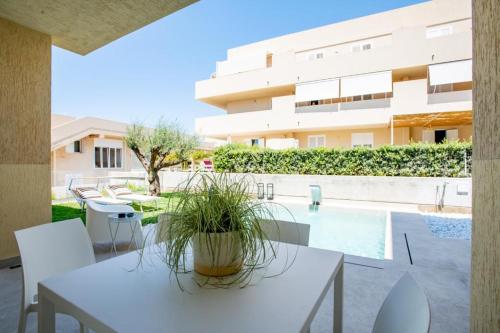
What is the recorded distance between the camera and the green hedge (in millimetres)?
9477

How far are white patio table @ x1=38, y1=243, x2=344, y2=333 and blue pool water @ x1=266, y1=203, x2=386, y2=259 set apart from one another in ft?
13.2

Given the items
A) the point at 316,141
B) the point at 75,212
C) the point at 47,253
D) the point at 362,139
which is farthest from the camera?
the point at 316,141

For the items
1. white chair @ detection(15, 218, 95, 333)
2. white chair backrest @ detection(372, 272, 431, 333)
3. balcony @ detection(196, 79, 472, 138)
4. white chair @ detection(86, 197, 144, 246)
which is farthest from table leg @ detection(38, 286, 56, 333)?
balcony @ detection(196, 79, 472, 138)

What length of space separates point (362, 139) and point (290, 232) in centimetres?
1572

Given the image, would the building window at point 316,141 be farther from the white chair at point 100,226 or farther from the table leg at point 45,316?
the table leg at point 45,316

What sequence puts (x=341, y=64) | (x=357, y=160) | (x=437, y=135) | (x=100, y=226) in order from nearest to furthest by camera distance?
1. (x=100, y=226)
2. (x=357, y=160)
3. (x=437, y=135)
4. (x=341, y=64)

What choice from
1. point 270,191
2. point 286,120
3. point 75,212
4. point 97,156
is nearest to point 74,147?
point 97,156

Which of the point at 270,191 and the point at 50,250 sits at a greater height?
the point at 50,250

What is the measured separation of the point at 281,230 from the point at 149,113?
1151cm

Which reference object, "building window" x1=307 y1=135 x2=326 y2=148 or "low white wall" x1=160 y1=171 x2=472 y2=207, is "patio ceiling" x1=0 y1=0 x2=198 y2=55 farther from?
"building window" x1=307 y1=135 x2=326 y2=148

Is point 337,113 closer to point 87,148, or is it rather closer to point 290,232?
point 290,232

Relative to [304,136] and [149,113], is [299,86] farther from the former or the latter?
[149,113]

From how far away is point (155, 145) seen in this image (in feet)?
39.8

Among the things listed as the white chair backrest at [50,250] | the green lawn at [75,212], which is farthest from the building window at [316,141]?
the white chair backrest at [50,250]
